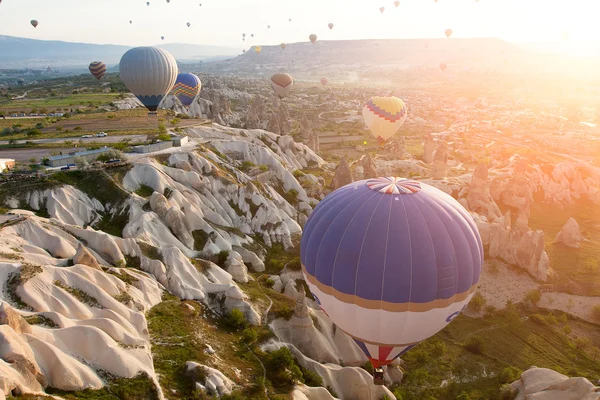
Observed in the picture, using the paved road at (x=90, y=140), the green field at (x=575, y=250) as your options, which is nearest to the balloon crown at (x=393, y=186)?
the green field at (x=575, y=250)

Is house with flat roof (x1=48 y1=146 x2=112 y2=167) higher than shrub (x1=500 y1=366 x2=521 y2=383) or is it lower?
higher

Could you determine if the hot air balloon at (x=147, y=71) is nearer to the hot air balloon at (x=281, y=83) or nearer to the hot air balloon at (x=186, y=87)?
the hot air balloon at (x=186, y=87)

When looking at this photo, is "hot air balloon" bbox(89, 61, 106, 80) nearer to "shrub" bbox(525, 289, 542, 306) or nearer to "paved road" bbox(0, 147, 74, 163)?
"paved road" bbox(0, 147, 74, 163)

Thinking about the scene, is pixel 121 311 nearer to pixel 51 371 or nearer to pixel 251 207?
pixel 51 371

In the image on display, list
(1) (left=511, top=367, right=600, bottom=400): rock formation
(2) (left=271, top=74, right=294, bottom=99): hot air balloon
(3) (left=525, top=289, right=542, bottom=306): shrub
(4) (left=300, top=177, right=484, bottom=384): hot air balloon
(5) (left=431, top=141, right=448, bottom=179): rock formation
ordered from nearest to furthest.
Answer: (4) (left=300, top=177, right=484, bottom=384): hot air balloon → (1) (left=511, top=367, right=600, bottom=400): rock formation → (3) (left=525, top=289, right=542, bottom=306): shrub → (5) (left=431, top=141, right=448, bottom=179): rock formation → (2) (left=271, top=74, right=294, bottom=99): hot air balloon

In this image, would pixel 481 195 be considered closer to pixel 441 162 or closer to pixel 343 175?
pixel 441 162

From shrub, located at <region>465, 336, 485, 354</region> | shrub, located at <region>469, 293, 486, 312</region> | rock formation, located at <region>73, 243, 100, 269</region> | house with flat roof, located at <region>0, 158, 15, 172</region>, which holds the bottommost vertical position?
shrub, located at <region>465, 336, 485, 354</region>

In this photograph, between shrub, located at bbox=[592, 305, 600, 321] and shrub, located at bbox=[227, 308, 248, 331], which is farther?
shrub, located at bbox=[592, 305, 600, 321]

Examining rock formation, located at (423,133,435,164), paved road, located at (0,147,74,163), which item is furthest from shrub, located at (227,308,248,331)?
rock formation, located at (423,133,435,164)

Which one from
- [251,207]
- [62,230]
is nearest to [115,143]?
[251,207]

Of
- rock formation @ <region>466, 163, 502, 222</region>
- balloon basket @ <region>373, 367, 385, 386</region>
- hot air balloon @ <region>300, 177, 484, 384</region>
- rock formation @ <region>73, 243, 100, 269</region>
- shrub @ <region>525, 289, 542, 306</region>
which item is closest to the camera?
hot air balloon @ <region>300, 177, 484, 384</region>
